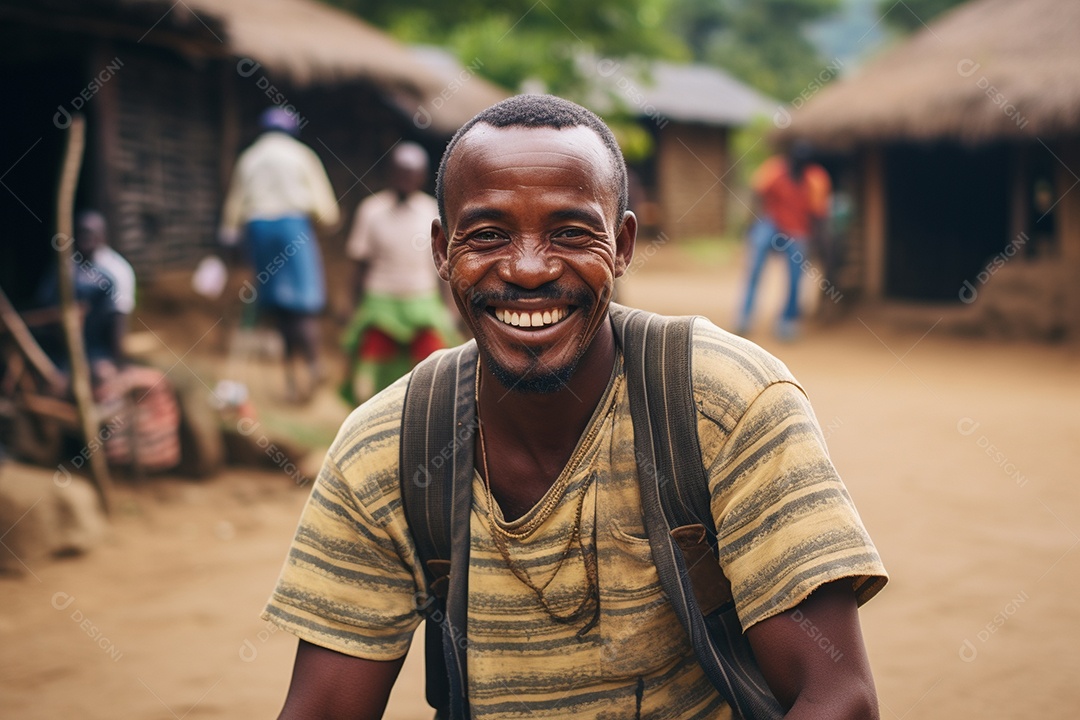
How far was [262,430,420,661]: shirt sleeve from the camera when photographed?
171 cm

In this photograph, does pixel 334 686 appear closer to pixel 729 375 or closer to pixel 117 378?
pixel 729 375

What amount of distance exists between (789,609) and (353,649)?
0.69 metres

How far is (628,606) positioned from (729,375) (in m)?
0.39

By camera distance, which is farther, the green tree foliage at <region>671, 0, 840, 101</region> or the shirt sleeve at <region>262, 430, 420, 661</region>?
the green tree foliage at <region>671, 0, 840, 101</region>

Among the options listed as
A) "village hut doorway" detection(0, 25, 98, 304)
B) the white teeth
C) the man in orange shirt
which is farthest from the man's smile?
the man in orange shirt

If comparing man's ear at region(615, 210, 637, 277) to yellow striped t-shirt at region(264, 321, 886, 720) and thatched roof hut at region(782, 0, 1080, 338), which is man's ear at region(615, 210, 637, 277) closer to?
yellow striped t-shirt at region(264, 321, 886, 720)

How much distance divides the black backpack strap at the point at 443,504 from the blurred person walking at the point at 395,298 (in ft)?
13.8

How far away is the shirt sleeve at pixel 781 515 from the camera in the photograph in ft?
5.01

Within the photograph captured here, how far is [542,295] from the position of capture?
65.5 inches

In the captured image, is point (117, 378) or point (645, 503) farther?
point (117, 378)

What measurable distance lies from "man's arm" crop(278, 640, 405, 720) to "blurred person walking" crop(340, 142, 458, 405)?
14.0 feet

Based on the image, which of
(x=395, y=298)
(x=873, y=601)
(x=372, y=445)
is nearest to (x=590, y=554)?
(x=372, y=445)

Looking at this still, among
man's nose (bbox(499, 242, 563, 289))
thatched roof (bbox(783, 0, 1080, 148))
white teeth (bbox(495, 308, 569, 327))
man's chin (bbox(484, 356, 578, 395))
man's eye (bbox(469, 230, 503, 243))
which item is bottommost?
man's chin (bbox(484, 356, 578, 395))

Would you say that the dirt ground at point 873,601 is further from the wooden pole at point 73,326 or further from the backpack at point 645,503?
the backpack at point 645,503
